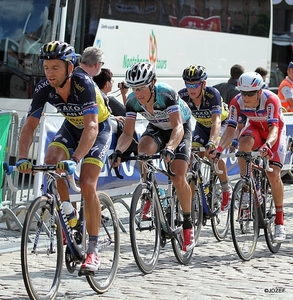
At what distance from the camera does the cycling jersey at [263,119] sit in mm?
9430

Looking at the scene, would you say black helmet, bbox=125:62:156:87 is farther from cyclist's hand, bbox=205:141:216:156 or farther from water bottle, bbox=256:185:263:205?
water bottle, bbox=256:185:263:205

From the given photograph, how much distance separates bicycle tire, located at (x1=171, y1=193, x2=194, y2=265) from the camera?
8391mm

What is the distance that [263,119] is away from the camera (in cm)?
962

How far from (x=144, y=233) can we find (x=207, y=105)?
276 centimetres

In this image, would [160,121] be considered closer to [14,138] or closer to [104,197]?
[104,197]

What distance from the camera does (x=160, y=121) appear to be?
8.64m

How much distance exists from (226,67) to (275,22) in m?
13.4

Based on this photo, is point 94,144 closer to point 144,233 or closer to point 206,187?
point 144,233

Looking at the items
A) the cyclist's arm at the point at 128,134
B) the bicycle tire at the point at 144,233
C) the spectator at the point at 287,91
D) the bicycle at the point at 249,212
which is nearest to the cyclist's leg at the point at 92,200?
the bicycle tire at the point at 144,233

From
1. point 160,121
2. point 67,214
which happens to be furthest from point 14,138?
Result: point 67,214

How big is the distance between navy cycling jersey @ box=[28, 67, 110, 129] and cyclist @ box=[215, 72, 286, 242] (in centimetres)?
254

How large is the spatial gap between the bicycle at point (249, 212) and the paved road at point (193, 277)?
0.50 feet

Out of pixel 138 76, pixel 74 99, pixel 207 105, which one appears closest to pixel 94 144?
pixel 74 99

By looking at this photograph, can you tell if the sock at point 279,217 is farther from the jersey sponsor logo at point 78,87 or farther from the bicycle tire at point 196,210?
the jersey sponsor logo at point 78,87
